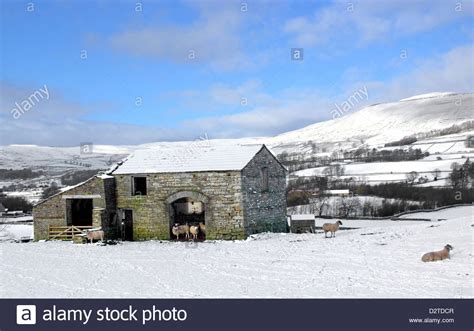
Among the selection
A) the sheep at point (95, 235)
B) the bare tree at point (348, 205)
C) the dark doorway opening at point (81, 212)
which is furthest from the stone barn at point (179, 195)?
the bare tree at point (348, 205)

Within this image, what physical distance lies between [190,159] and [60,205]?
8.32 meters

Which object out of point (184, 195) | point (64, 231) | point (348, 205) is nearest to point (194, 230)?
point (184, 195)

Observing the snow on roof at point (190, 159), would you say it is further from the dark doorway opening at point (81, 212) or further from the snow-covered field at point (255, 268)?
the snow-covered field at point (255, 268)

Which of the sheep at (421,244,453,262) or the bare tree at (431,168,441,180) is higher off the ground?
the bare tree at (431,168,441,180)

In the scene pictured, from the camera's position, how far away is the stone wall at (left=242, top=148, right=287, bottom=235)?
28234 millimetres

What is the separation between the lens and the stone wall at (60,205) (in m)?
29.3

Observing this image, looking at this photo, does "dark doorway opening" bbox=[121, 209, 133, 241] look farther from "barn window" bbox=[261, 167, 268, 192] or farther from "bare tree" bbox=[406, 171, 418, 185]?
"bare tree" bbox=[406, 171, 418, 185]

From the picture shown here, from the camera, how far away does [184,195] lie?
2858 centimetres

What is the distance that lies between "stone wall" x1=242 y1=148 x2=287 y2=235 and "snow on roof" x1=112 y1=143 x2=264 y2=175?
2.45ft

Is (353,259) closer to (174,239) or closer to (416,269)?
(416,269)

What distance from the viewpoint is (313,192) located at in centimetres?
7900

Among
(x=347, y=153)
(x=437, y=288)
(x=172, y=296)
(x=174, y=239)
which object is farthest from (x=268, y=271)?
(x=347, y=153)

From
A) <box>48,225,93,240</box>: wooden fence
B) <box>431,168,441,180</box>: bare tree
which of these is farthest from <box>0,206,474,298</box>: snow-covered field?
<box>431,168,441,180</box>: bare tree

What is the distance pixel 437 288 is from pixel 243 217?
14.2 m
